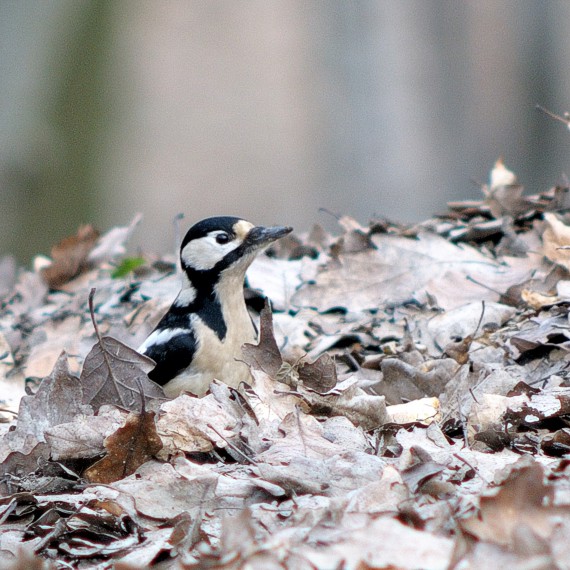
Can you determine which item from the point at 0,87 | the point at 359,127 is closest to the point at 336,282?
the point at 359,127

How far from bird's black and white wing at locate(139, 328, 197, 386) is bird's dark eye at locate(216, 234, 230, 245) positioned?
1.64 feet

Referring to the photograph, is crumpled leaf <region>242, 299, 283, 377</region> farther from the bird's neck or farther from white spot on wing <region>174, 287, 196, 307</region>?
white spot on wing <region>174, 287, 196, 307</region>

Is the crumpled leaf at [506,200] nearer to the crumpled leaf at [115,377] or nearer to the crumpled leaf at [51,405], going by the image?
the crumpled leaf at [115,377]

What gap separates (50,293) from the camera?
697 cm

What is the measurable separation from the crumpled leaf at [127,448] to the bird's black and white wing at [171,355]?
4.10 ft

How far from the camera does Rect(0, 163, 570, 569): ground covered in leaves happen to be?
7.52ft

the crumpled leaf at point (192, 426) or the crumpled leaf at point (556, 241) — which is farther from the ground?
the crumpled leaf at point (556, 241)

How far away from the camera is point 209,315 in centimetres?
460

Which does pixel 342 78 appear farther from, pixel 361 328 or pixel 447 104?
pixel 361 328

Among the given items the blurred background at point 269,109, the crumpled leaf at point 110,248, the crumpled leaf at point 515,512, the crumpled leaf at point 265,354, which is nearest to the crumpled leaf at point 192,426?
the crumpled leaf at point 265,354

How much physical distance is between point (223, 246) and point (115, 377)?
1.19m

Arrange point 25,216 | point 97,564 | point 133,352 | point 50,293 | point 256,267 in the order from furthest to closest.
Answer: point 25,216, point 50,293, point 256,267, point 133,352, point 97,564

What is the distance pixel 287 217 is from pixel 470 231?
911cm

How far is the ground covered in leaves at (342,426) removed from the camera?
229 cm
